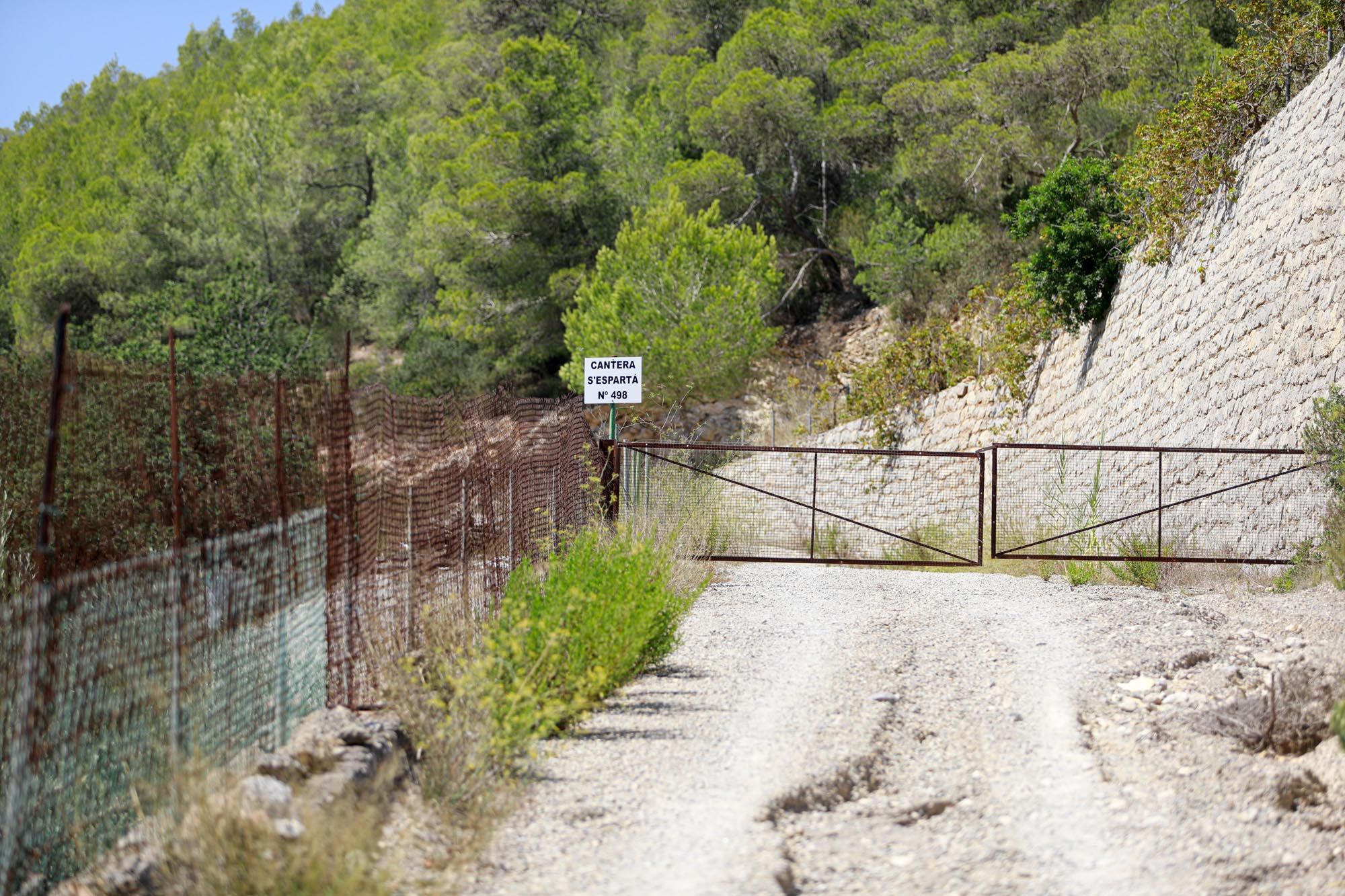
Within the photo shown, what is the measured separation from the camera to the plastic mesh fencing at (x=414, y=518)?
6809mm

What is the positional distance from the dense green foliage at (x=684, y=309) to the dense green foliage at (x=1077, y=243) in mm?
11559

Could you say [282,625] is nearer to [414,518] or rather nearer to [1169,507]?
[414,518]

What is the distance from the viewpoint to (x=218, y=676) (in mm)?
5633

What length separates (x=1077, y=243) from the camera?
18.5 meters

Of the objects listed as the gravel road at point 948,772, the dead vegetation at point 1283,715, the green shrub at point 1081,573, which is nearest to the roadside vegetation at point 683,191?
the green shrub at point 1081,573

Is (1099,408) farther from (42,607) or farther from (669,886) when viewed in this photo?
(42,607)

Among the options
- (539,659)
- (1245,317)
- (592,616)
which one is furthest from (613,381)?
(1245,317)

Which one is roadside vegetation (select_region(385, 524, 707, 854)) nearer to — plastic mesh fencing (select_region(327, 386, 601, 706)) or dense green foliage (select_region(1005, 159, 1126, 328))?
plastic mesh fencing (select_region(327, 386, 601, 706))

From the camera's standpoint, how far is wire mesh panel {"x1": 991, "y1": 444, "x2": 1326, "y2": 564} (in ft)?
42.9

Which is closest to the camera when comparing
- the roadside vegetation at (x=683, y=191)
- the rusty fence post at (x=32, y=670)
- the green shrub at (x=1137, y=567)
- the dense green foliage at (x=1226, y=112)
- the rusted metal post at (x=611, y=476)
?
the rusty fence post at (x=32, y=670)

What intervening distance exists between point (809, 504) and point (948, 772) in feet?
46.0

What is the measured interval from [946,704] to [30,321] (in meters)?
55.3

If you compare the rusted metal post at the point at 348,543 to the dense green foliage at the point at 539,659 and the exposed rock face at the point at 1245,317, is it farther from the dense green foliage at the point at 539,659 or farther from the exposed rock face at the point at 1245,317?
the exposed rock face at the point at 1245,317

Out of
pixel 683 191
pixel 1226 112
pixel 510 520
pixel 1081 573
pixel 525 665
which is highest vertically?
pixel 683 191
